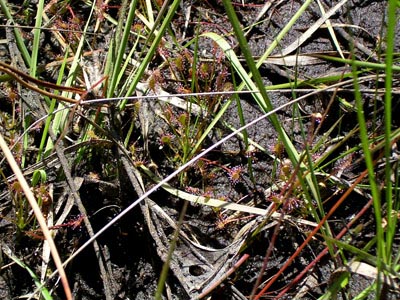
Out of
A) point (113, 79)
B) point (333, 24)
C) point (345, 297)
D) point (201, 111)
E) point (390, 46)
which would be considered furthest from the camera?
point (333, 24)

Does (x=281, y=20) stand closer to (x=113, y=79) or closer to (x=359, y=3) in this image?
(x=359, y=3)

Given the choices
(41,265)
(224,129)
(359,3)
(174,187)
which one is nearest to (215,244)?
(174,187)

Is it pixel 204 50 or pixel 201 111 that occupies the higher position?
pixel 204 50

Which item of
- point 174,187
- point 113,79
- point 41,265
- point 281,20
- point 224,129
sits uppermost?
point 281,20

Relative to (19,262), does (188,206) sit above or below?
above

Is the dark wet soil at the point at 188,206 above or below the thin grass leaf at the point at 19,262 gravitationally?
above

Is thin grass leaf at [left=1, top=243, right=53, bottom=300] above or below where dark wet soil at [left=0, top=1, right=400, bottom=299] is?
below

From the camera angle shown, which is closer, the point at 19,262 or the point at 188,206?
the point at 19,262

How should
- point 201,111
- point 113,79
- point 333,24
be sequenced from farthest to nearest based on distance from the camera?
point 333,24, point 201,111, point 113,79
